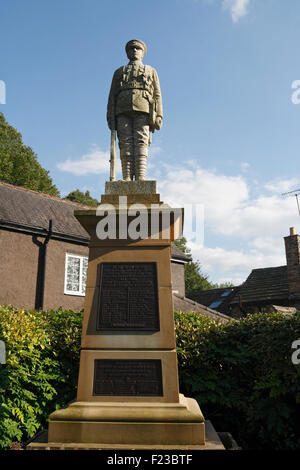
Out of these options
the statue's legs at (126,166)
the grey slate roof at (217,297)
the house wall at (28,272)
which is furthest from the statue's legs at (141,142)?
the grey slate roof at (217,297)

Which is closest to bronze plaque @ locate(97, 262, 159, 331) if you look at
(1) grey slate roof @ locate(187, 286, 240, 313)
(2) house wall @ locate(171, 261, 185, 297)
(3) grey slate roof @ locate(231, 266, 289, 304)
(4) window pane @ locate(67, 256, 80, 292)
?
(4) window pane @ locate(67, 256, 80, 292)

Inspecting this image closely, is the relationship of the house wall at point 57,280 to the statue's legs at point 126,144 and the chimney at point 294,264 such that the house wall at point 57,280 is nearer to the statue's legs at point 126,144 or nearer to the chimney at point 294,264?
the statue's legs at point 126,144

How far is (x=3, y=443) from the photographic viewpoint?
16.1 ft

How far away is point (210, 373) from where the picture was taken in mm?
6629

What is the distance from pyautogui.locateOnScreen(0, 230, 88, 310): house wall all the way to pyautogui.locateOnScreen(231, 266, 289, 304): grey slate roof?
526 inches

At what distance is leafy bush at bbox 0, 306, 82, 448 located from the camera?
537cm

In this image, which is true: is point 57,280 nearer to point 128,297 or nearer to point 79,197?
point 128,297

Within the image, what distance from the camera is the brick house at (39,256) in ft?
48.1

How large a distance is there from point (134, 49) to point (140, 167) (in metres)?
2.19

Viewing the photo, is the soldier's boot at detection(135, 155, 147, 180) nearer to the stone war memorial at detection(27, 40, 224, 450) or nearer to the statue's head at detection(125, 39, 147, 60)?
the stone war memorial at detection(27, 40, 224, 450)

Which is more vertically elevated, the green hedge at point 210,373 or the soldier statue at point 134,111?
the soldier statue at point 134,111

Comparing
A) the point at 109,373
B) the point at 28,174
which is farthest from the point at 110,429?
the point at 28,174

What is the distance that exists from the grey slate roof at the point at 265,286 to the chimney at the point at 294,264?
95cm
